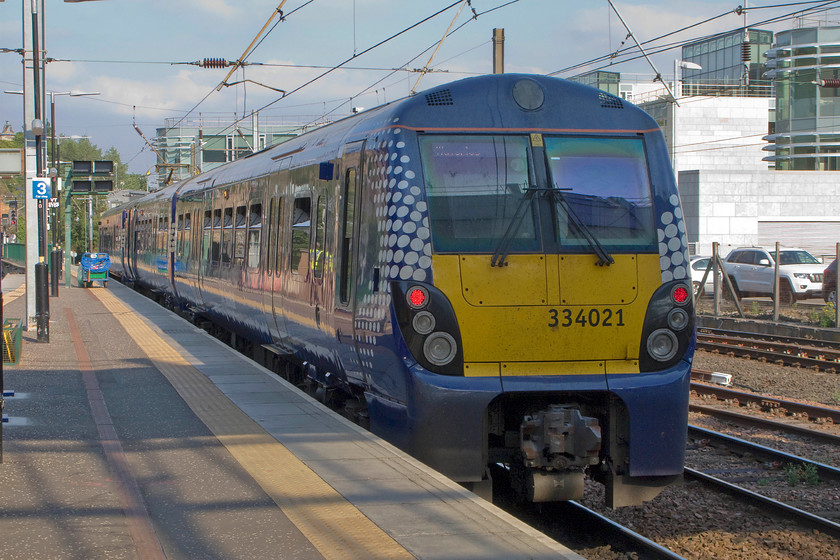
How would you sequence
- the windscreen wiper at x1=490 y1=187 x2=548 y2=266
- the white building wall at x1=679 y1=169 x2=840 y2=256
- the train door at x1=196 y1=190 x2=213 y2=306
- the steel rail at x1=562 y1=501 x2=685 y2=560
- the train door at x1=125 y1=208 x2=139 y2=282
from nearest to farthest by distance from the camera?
the steel rail at x1=562 y1=501 x2=685 y2=560 → the windscreen wiper at x1=490 y1=187 x2=548 y2=266 → the train door at x1=196 y1=190 x2=213 y2=306 → the train door at x1=125 y1=208 x2=139 y2=282 → the white building wall at x1=679 y1=169 x2=840 y2=256

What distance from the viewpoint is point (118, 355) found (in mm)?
13398

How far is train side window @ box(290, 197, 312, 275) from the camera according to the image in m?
8.90

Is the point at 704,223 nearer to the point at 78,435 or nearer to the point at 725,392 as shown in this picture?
the point at 725,392

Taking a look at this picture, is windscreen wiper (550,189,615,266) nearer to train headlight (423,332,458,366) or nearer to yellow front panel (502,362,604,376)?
yellow front panel (502,362,604,376)

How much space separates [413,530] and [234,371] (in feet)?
21.3

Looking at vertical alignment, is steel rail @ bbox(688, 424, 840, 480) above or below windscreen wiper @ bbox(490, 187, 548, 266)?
below

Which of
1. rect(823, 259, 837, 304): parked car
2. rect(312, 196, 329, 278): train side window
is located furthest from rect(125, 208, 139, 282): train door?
rect(312, 196, 329, 278): train side window

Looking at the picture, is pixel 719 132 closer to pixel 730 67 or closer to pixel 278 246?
pixel 730 67

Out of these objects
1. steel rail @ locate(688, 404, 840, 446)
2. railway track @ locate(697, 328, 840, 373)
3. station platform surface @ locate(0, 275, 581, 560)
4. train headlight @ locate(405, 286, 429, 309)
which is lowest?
steel rail @ locate(688, 404, 840, 446)

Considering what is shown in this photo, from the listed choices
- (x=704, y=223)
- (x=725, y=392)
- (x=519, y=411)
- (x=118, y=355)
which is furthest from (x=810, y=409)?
(x=704, y=223)

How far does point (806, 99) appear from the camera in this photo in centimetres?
5347

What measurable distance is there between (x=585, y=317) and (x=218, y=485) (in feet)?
8.39

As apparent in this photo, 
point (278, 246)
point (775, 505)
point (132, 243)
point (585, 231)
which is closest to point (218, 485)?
point (585, 231)

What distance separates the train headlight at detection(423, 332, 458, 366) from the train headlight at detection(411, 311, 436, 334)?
0.16 feet
